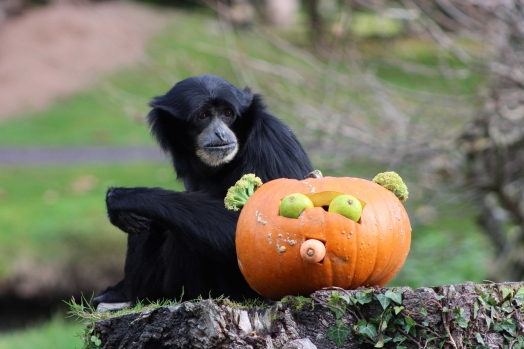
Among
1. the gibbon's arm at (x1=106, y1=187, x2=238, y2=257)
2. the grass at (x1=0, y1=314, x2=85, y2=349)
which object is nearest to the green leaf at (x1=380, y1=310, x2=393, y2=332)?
the gibbon's arm at (x1=106, y1=187, x2=238, y2=257)

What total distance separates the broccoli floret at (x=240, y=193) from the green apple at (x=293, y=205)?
16.1 inches

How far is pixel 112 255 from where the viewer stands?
12070 millimetres

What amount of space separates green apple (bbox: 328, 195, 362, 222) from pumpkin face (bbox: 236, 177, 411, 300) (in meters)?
0.03

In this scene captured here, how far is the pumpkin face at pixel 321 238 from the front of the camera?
3.59m

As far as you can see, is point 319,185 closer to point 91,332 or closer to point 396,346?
point 396,346

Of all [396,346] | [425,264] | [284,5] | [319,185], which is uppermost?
[284,5]

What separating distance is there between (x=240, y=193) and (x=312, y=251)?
717 millimetres

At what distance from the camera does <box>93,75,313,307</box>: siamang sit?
4.48m

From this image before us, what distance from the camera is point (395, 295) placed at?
3.42 meters

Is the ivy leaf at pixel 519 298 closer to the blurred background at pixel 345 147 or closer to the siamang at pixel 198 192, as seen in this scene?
the siamang at pixel 198 192

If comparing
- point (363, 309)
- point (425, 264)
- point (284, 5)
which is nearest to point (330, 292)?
point (363, 309)

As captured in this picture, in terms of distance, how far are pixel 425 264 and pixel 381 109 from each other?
3.29m

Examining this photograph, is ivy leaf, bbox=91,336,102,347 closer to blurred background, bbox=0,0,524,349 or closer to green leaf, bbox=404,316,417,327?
blurred background, bbox=0,0,524,349

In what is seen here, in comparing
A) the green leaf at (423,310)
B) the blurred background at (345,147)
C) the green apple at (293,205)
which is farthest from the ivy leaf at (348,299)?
the blurred background at (345,147)
